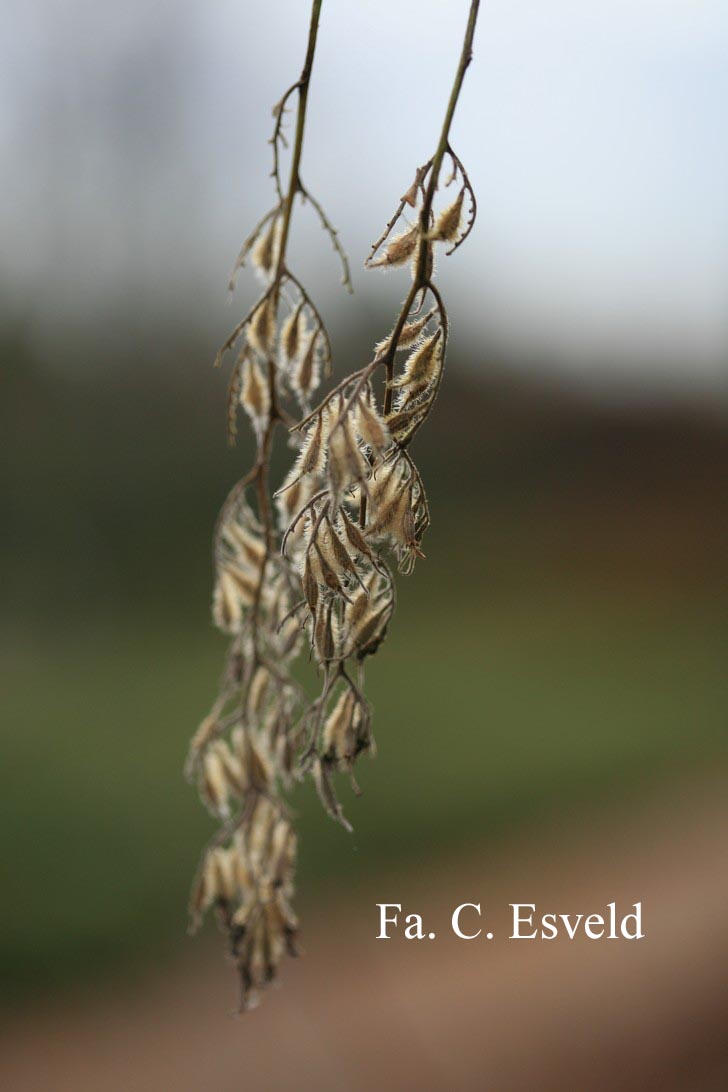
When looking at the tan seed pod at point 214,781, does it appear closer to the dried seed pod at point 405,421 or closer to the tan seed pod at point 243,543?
the tan seed pod at point 243,543

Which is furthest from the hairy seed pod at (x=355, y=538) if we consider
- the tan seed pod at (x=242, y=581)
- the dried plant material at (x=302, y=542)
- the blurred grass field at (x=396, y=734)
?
the blurred grass field at (x=396, y=734)

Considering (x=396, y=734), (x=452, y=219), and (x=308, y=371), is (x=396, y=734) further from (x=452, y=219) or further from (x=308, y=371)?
(x=452, y=219)

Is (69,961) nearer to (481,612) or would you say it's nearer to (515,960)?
(515,960)

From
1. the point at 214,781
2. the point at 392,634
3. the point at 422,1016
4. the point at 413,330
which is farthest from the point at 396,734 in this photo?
the point at 413,330

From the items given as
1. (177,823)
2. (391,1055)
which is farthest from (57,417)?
(391,1055)

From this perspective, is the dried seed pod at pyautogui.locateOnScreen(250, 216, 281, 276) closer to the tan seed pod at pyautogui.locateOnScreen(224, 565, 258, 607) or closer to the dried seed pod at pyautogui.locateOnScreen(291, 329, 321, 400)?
the dried seed pod at pyautogui.locateOnScreen(291, 329, 321, 400)

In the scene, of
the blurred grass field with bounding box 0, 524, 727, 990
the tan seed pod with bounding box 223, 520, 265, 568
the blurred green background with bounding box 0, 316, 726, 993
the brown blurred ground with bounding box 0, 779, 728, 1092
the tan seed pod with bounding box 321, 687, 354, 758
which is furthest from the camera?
the blurred green background with bounding box 0, 316, 726, 993

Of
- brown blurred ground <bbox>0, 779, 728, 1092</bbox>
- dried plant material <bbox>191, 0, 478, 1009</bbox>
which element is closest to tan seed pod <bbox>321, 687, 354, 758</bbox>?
dried plant material <bbox>191, 0, 478, 1009</bbox>
